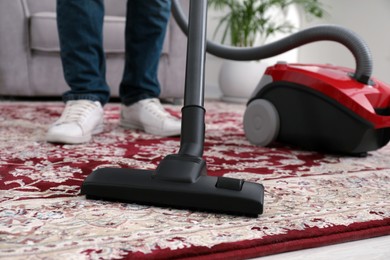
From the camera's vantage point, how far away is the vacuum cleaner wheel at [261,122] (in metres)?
1.24

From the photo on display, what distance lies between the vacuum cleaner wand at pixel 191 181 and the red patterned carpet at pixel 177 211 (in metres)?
0.02

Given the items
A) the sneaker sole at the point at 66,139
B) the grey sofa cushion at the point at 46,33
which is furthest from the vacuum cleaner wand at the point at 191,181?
the grey sofa cushion at the point at 46,33

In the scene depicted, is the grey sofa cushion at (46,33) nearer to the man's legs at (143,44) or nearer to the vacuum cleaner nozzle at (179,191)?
the man's legs at (143,44)

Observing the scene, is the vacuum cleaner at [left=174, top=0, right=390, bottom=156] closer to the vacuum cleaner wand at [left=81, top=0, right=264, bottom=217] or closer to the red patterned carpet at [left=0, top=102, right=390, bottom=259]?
the red patterned carpet at [left=0, top=102, right=390, bottom=259]

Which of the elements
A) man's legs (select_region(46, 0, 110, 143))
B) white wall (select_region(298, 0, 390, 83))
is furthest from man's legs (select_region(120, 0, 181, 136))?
white wall (select_region(298, 0, 390, 83))

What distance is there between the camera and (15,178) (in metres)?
0.83

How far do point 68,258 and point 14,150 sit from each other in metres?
0.63

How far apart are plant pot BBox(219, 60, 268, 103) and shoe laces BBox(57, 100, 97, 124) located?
157 centimetres

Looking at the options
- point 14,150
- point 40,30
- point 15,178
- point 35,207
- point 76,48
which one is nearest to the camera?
point 35,207

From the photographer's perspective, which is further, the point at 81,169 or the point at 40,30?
the point at 40,30

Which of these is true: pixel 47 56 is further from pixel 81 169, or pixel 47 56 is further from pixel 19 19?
pixel 81 169

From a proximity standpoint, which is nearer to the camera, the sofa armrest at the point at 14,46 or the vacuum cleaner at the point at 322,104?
the vacuum cleaner at the point at 322,104

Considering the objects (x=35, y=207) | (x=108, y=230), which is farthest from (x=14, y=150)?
→ (x=108, y=230)

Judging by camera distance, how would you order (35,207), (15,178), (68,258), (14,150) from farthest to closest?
(14,150) → (15,178) → (35,207) → (68,258)
